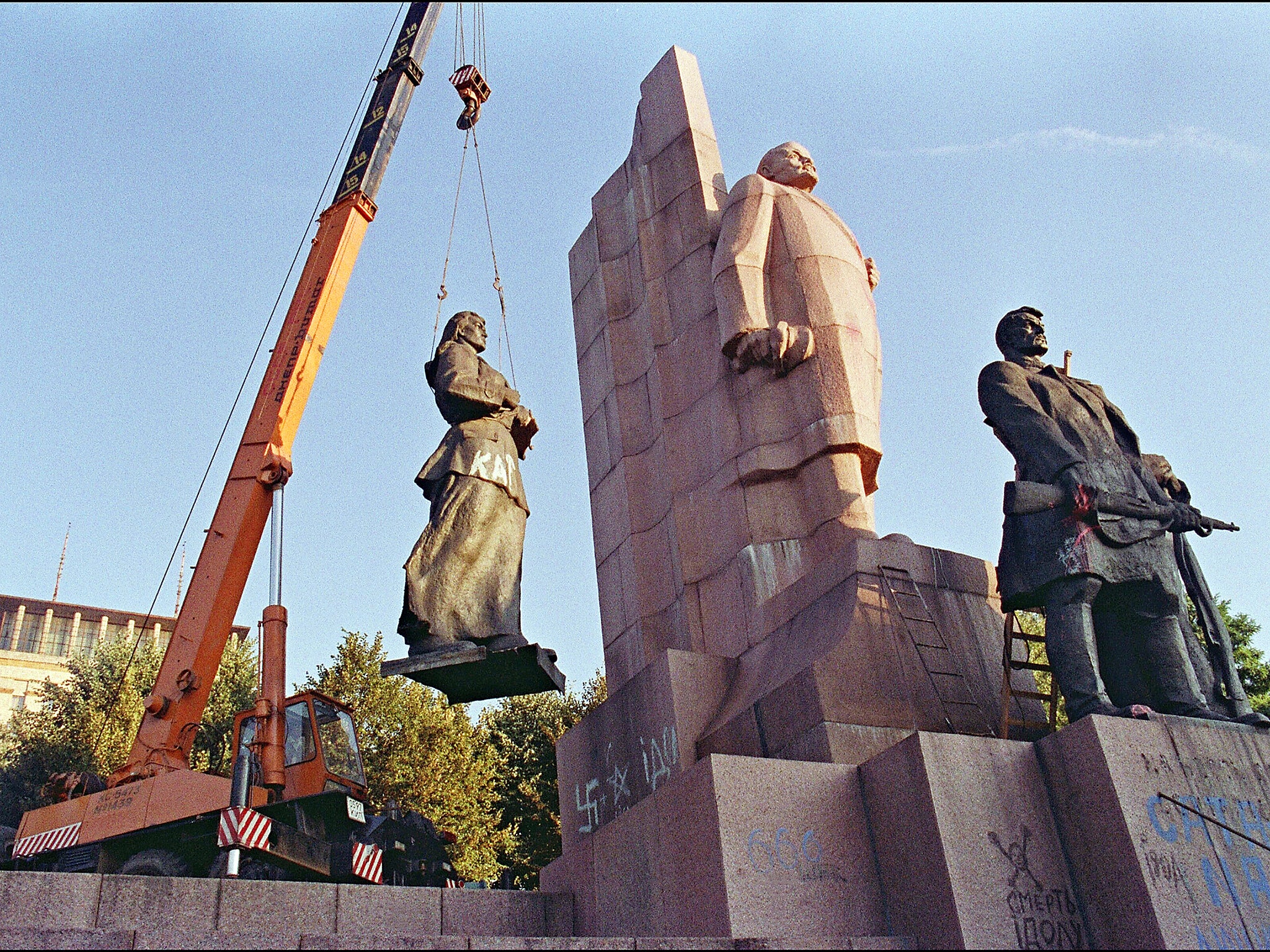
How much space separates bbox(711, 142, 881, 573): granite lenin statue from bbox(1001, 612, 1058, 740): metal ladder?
1734mm

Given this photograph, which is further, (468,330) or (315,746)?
(315,746)

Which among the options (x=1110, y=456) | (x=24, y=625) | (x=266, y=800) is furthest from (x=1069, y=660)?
Answer: (x=24, y=625)

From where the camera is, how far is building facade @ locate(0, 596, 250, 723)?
149ft

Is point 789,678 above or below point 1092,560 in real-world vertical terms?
below

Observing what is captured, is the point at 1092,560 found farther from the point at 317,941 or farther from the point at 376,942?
the point at 317,941

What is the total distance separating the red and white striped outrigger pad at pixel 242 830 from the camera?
909 centimetres

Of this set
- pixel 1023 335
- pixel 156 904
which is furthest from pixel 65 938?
pixel 1023 335

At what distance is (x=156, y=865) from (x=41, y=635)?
1702 inches

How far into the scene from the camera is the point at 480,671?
839 centimetres

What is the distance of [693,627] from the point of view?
9852mm

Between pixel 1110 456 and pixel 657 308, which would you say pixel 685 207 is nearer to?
pixel 657 308

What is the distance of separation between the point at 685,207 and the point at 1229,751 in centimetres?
735

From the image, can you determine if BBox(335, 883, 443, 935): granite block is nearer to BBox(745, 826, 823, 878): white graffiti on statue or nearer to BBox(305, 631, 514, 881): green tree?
BBox(745, 826, 823, 878): white graffiti on statue

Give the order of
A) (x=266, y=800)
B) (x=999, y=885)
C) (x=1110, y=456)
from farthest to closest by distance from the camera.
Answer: (x=266, y=800) → (x=1110, y=456) → (x=999, y=885)
